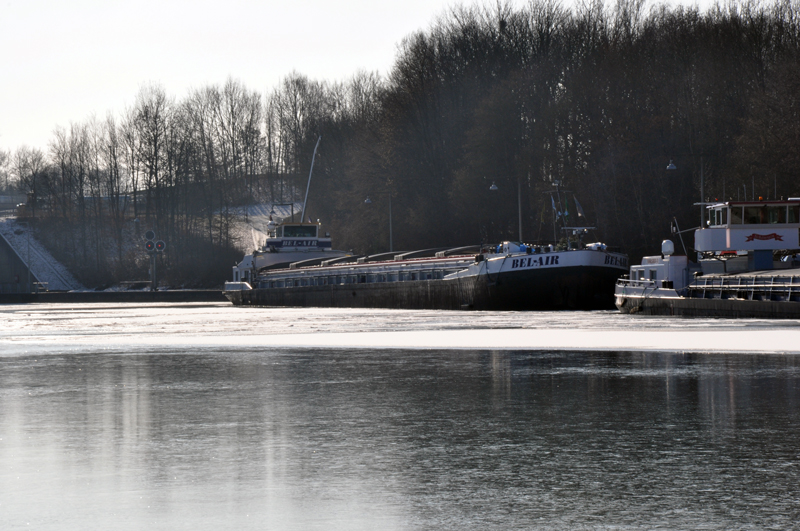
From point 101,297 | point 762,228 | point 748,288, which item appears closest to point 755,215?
point 762,228

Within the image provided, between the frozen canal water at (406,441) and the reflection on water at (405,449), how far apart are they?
0.09 ft

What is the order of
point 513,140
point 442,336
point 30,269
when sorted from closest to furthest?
point 442,336
point 513,140
point 30,269

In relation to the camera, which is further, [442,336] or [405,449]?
[442,336]

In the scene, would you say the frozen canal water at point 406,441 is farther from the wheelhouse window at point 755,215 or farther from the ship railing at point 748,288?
the wheelhouse window at point 755,215

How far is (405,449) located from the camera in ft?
28.7

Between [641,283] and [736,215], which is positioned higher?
[736,215]

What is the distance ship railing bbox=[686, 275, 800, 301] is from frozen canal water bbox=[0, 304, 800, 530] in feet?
51.5

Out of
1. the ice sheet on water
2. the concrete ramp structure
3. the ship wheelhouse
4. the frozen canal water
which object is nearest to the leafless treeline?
the concrete ramp structure

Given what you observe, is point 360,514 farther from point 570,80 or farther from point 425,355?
point 570,80

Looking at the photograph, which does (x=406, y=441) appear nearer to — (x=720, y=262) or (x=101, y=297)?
(x=720, y=262)

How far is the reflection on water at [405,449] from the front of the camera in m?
6.50

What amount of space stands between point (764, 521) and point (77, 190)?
125 metres

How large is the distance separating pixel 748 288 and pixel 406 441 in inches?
1160

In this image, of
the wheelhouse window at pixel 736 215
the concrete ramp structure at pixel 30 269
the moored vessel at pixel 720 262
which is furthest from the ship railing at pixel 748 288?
the concrete ramp structure at pixel 30 269
